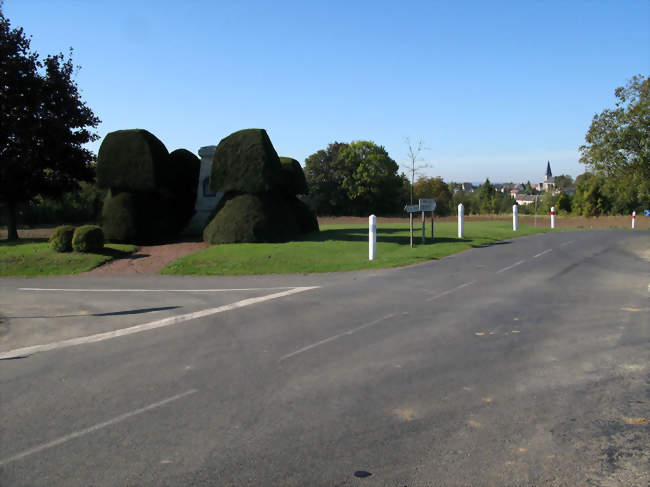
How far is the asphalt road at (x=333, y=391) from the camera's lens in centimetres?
384

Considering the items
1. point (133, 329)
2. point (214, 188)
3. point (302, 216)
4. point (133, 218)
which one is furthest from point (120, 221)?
point (133, 329)

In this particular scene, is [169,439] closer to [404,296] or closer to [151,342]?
[151,342]

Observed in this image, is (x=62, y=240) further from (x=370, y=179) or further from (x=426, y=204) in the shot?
(x=370, y=179)

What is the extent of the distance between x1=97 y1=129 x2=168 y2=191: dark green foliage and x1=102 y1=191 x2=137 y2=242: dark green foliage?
85 cm

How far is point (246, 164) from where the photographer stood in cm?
2305

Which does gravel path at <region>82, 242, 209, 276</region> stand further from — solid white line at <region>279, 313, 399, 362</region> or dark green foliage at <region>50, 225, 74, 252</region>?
solid white line at <region>279, 313, 399, 362</region>

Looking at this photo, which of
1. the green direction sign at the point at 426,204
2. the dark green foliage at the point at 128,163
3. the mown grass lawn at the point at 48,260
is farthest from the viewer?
the dark green foliage at the point at 128,163

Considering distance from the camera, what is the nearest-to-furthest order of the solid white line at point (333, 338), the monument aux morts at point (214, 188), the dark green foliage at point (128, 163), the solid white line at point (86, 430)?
1. the solid white line at point (86, 430)
2. the solid white line at point (333, 338)
3. the monument aux morts at point (214, 188)
4. the dark green foliage at point (128, 163)

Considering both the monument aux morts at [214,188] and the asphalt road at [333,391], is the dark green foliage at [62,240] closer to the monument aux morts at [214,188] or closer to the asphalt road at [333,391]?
the monument aux morts at [214,188]

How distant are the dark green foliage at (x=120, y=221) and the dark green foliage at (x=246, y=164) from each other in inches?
153

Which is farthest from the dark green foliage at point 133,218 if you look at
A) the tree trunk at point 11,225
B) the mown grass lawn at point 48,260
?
the tree trunk at point 11,225

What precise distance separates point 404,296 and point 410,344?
156 inches

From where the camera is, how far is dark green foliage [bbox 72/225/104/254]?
20422 millimetres

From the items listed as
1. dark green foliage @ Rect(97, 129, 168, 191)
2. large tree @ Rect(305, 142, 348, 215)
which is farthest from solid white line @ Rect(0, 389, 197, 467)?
large tree @ Rect(305, 142, 348, 215)
